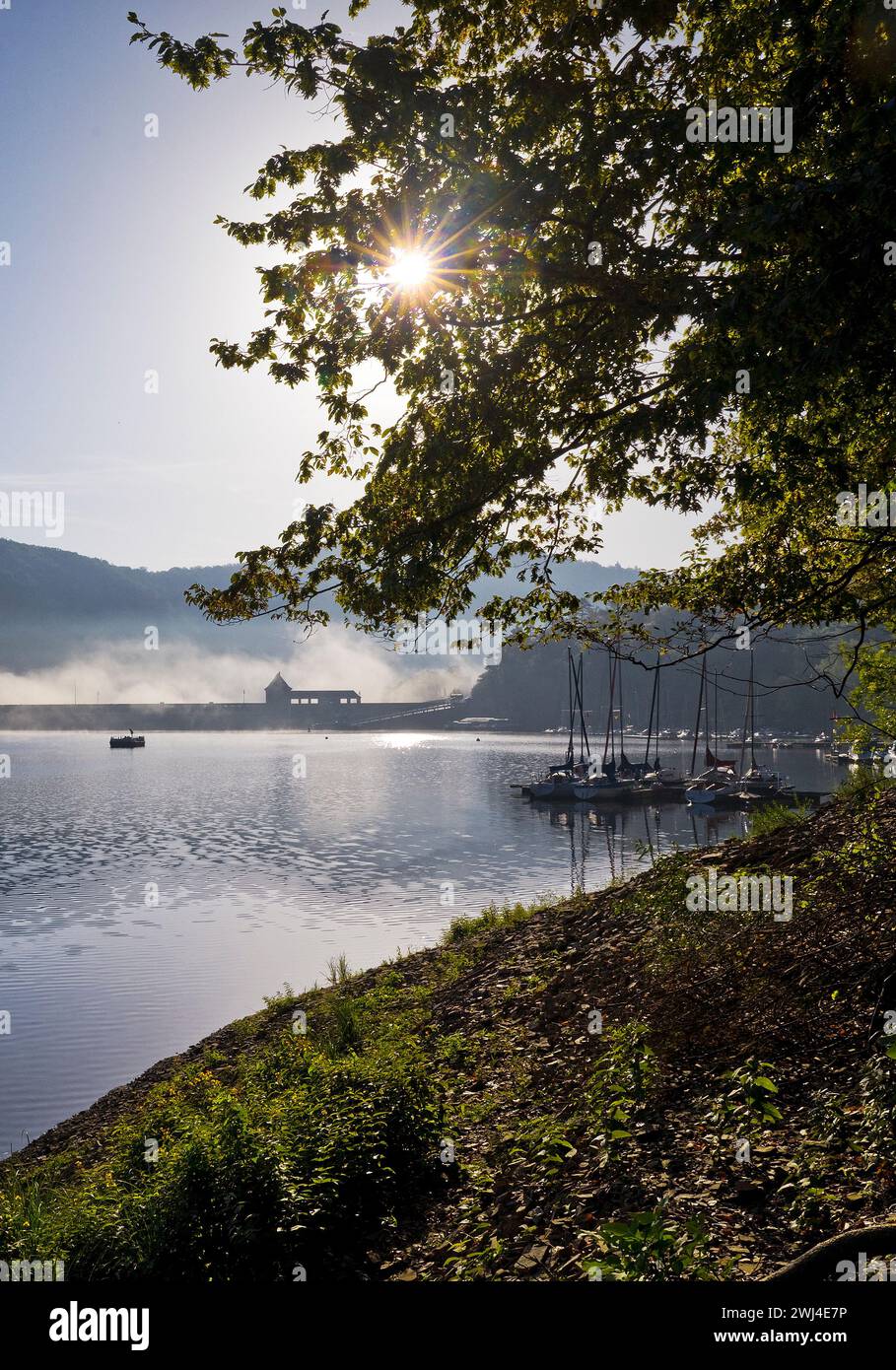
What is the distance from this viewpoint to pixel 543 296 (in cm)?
1160

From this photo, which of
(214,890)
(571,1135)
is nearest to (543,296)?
(571,1135)

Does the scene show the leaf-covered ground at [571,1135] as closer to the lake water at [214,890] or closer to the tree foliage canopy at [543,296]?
the tree foliage canopy at [543,296]

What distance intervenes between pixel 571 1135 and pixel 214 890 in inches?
1492

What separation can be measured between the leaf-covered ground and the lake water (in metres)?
7.79

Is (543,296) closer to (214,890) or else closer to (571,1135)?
(571,1135)

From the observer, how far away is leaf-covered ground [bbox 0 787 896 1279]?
661cm

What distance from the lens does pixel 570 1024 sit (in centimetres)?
1198

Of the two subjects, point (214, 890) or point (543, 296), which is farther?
point (214, 890)

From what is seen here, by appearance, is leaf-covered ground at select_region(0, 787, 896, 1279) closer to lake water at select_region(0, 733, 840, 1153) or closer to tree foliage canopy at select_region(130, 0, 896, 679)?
tree foliage canopy at select_region(130, 0, 896, 679)

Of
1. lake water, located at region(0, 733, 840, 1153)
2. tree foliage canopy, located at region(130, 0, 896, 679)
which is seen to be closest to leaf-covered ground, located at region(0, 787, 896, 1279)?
tree foliage canopy, located at region(130, 0, 896, 679)

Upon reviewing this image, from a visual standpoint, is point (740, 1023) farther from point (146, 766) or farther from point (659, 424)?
point (146, 766)

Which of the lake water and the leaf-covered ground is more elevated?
the leaf-covered ground

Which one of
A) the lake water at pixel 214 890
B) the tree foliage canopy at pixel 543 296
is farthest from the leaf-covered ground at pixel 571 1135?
the lake water at pixel 214 890
